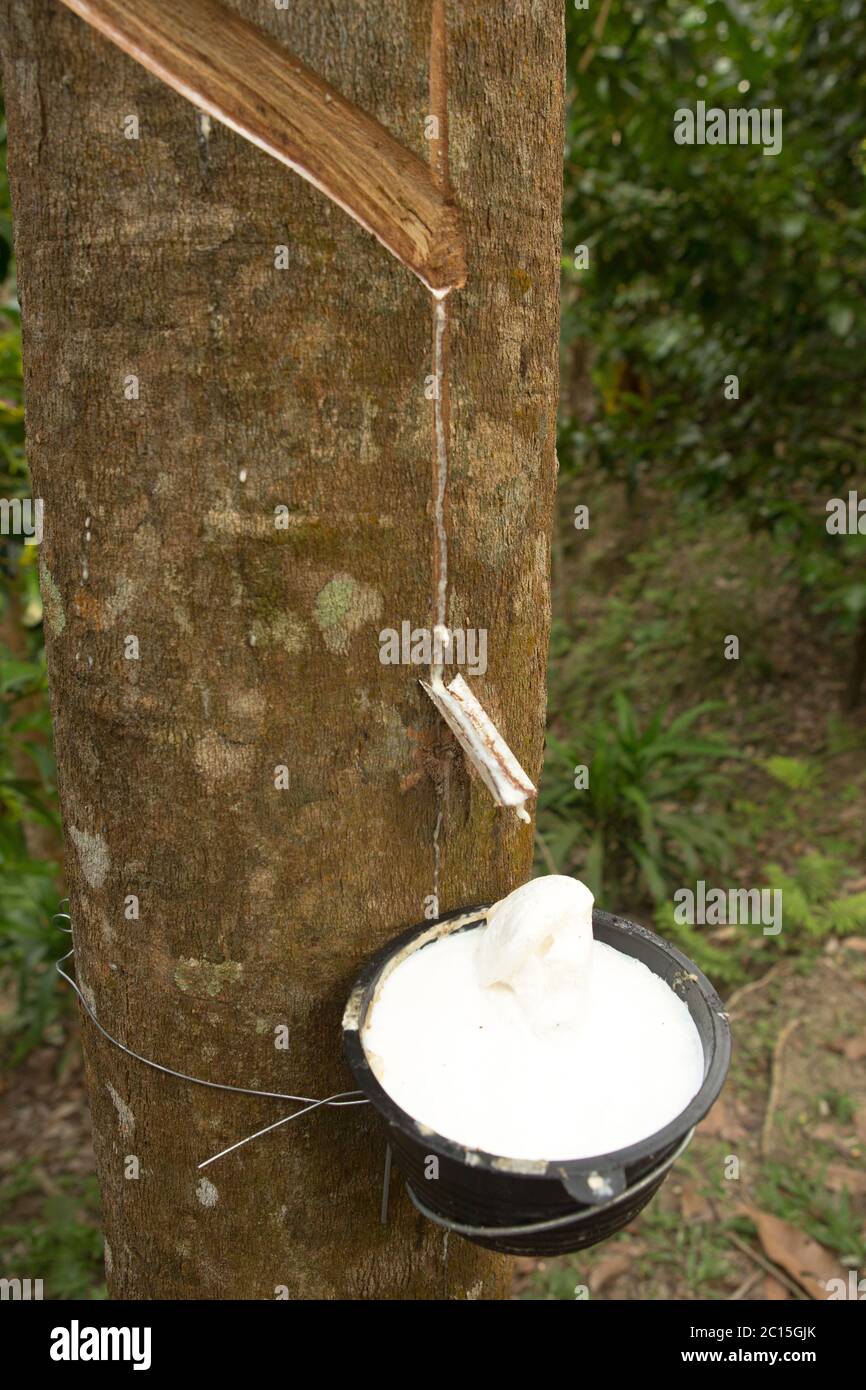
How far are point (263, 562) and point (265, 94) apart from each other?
46 centimetres

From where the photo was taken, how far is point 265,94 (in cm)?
97

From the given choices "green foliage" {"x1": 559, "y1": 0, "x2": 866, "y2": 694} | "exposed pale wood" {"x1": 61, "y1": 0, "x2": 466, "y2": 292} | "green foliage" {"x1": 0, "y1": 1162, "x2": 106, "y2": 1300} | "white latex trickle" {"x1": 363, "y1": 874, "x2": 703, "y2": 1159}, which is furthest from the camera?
"green foliage" {"x1": 559, "y1": 0, "x2": 866, "y2": 694}

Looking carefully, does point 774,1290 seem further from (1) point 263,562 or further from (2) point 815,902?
(1) point 263,562

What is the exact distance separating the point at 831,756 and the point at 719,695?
0.87 metres

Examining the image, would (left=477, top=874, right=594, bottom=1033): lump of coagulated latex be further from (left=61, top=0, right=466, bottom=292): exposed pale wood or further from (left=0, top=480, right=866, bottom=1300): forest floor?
(left=0, top=480, right=866, bottom=1300): forest floor

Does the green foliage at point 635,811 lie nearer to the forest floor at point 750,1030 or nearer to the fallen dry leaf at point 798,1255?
the forest floor at point 750,1030

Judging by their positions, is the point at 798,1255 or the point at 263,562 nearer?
the point at 263,562

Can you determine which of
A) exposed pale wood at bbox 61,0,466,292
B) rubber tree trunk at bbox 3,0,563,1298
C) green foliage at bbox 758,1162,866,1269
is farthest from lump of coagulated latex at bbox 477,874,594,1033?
green foliage at bbox 758,1162,866,1269

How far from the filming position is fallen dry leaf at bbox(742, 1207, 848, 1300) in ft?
8.32

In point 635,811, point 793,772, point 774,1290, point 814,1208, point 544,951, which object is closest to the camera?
point 544,951

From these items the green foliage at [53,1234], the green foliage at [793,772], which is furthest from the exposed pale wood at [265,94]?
the green foliage at [793,772]

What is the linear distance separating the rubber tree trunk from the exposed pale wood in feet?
0.06

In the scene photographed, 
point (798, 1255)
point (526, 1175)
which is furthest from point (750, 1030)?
point (526, 1175)

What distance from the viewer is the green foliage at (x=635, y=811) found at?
4.14 m
